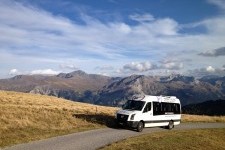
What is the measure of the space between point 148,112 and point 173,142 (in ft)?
19.4

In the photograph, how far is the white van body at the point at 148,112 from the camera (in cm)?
2969

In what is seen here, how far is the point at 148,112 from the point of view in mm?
30812

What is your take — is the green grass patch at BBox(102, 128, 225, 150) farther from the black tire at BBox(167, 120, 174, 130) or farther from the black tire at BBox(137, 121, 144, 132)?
the black tire at BBox(167, 120, 174, 130)

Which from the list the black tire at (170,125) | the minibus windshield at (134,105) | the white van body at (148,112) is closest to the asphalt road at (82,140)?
the white van body at (148,112)

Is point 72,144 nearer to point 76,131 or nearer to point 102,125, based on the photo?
point 76,131

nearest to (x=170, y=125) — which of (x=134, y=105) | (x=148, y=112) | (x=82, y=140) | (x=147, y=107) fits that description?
(x=148, y=112)

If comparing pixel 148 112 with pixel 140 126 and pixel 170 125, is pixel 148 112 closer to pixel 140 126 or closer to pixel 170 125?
pixel 140 126

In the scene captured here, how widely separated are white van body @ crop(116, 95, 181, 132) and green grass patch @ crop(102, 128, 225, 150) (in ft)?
8.33

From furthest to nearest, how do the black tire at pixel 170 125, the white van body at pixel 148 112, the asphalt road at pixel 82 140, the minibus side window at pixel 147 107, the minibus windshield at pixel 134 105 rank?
the black tire at pixel 170 125
the minibus windshield at pixel 134 105
the minibus side window at pixel 147 107
the white van body at pixel 148 112
the asphalt road at pixel 82 140

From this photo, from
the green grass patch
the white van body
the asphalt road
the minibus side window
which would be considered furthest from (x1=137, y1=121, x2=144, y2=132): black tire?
the green grass patch

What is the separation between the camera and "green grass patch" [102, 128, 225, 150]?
2211cm

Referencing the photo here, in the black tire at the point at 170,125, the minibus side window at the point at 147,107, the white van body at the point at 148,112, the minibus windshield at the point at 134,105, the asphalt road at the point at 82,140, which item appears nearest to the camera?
the asphalt road at the point at 82,140

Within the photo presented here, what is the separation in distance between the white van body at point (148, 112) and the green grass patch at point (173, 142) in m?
2.54

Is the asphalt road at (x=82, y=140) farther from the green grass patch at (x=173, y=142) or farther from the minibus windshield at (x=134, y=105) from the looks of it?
the minibus windshield at (x=134, y=105)
